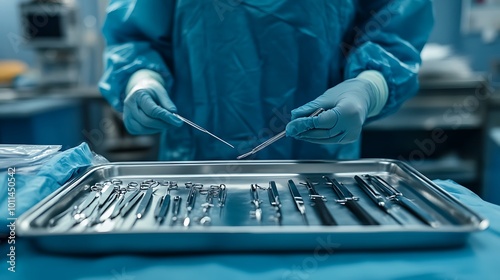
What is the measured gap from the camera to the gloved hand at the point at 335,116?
70cm

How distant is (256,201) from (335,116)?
0.23 metres

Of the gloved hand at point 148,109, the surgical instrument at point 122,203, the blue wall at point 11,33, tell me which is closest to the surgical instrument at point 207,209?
the surgical instrument at point 122,203

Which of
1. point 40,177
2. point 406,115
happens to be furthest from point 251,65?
point 406,115

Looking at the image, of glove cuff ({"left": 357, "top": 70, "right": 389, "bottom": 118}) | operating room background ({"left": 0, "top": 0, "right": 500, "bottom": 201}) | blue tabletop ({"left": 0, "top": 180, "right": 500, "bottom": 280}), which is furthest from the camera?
operating room background ({"left": 0, "top": 0, "right": 500, "bottom": 201})

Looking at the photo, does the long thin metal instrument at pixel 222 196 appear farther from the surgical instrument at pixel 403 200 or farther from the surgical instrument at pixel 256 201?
the surgical instrument at pixel 403 200

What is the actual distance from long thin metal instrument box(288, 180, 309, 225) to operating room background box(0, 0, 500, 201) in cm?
119

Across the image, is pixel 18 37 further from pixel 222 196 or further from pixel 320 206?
pixel 320 206

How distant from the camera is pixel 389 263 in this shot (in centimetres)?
43

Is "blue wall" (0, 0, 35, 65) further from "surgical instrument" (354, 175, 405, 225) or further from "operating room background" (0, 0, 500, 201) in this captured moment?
"surgical instrument" (354, 175, 405, 225)

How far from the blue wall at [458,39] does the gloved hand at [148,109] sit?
2169 millimetres

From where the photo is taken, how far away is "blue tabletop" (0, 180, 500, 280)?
418 millimetres

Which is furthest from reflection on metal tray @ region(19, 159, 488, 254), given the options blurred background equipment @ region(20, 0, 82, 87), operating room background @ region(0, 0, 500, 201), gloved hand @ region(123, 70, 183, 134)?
blurred background equipment @ region(20, 0, 82, 87)

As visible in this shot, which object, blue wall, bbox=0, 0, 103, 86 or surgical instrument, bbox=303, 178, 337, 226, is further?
blue wall, bbox=0, 0, 103, 86

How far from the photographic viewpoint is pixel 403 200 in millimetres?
578
